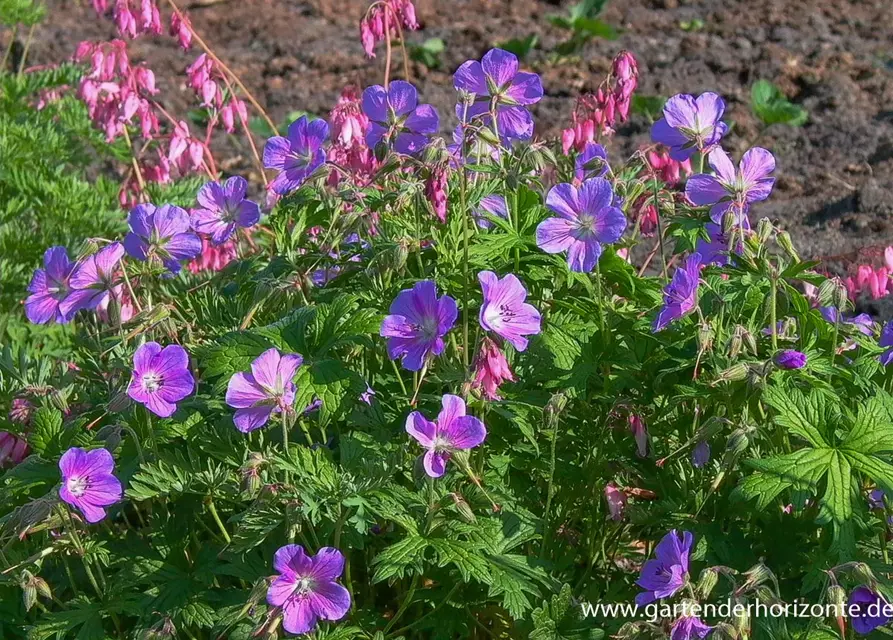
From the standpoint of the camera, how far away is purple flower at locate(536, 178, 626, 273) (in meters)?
2.09

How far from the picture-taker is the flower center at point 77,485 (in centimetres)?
202

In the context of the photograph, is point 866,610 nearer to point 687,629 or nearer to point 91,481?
point 687,629

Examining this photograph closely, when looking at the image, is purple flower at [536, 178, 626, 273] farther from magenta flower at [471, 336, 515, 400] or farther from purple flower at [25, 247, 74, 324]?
purple flower at [25, 247, 74, 324]

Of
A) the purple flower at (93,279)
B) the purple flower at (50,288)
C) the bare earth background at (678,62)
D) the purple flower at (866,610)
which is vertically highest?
the purple flower at (93,279)

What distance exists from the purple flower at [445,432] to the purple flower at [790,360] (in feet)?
1.79

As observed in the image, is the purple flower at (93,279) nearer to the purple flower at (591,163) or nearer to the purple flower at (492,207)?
the purple flower at (492,207)

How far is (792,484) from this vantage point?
75.2 inches

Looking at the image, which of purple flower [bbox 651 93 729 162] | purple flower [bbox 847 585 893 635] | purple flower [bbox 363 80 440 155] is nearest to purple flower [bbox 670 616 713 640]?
purple flower [bbox 847 585 893 635]

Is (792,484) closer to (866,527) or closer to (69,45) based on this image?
(866,527)

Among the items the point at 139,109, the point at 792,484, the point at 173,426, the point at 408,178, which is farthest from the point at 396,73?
the point at 792,484

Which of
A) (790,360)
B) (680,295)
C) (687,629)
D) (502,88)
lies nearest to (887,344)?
(790,360)

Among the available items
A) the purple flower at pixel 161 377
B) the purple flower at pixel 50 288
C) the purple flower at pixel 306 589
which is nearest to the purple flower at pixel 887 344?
the purple flower at pixel 306 589

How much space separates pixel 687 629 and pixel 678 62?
422 centimetres

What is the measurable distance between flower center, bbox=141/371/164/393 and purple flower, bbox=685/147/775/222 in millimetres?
1056
